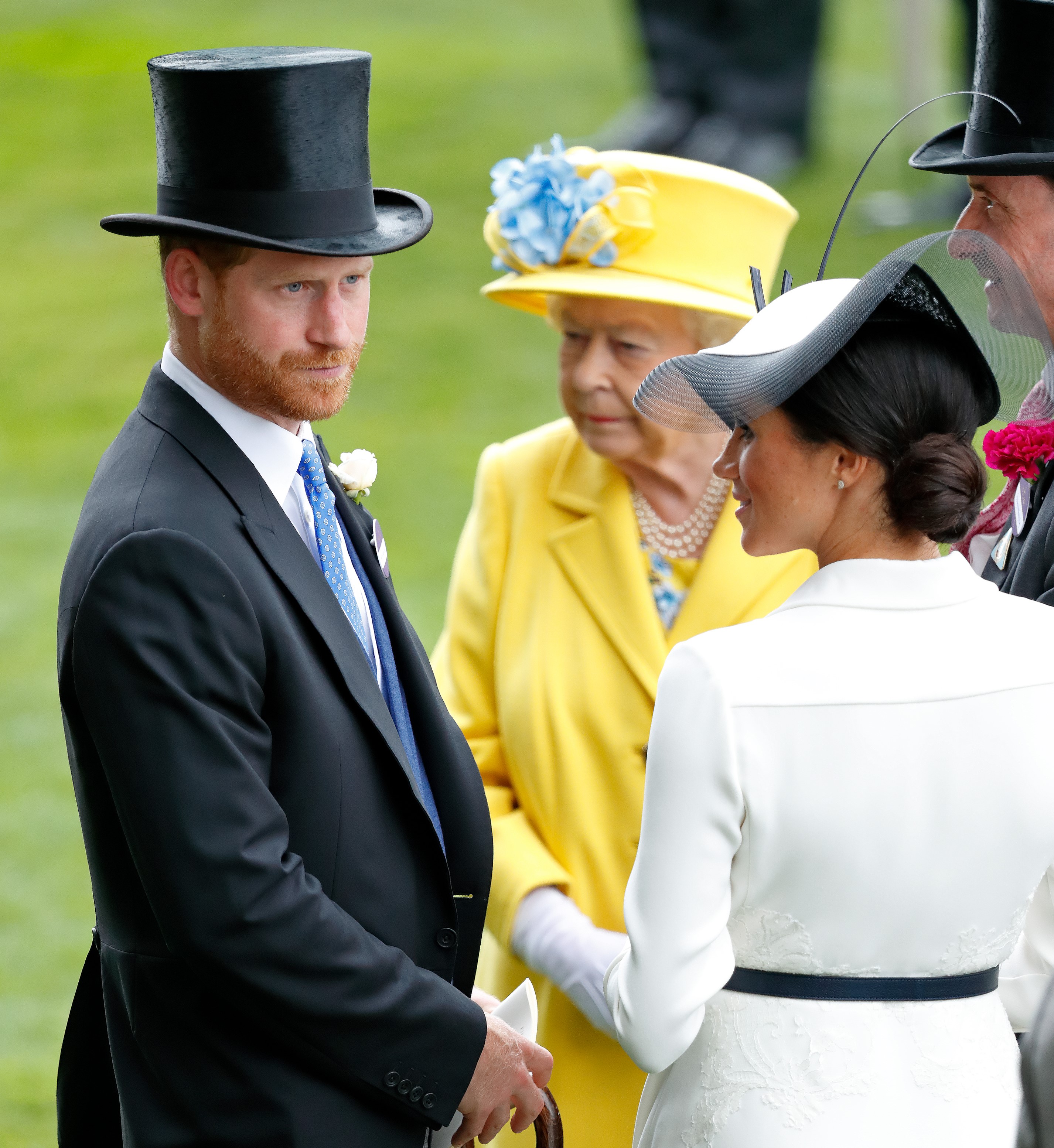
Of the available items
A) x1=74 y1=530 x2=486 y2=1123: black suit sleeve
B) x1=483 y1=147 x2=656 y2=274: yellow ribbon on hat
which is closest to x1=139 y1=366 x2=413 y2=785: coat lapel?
x1=74 y1=530 x2=486 y2=1123: black suit sleeve

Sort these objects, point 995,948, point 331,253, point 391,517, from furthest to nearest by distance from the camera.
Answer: point 391,517 < point 331,253 < point 995,948

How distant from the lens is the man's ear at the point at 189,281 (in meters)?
2.14

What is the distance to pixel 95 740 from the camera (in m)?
1.93

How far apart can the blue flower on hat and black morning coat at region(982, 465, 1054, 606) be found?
0.85 m

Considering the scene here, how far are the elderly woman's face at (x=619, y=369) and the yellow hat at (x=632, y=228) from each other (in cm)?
5

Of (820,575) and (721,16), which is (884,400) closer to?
(820,575)

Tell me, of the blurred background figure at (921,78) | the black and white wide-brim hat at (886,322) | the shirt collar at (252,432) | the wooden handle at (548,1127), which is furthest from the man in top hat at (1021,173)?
the blurred background figure at (921,78)

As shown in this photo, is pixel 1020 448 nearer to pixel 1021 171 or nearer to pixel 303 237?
pixel 1021 171

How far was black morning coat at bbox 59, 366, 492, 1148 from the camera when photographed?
1896 mm

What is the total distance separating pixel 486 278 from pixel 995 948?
10.2 metres

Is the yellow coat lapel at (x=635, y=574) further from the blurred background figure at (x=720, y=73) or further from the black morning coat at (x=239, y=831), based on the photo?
the blurred background figure at (x=720, y=73)

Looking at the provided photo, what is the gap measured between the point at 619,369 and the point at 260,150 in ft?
2.97

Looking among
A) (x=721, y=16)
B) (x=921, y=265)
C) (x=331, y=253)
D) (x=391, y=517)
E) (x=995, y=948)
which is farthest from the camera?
(x=721, y=16)

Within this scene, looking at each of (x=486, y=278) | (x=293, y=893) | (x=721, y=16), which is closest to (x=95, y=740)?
(x=293, y=893)
